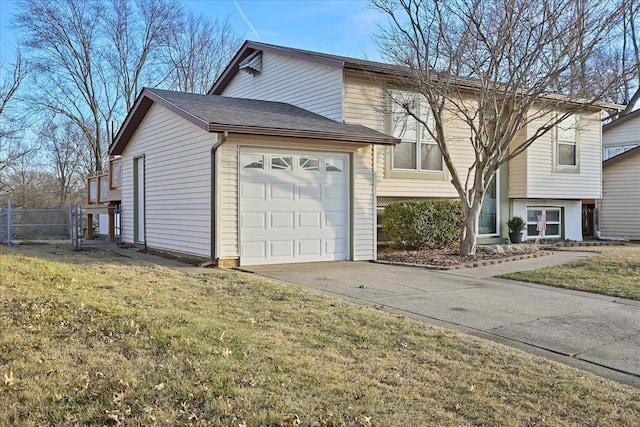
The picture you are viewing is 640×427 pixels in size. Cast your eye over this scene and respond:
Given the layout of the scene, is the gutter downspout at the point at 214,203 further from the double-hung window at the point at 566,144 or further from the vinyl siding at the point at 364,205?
the double-hung window at the point at 566,144

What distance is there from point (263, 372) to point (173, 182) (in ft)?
30.5

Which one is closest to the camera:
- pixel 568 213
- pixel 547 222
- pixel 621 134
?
pixel 547 222

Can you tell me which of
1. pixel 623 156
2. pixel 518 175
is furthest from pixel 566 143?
pixel 623 156

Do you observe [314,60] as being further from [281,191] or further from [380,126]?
[281,191]

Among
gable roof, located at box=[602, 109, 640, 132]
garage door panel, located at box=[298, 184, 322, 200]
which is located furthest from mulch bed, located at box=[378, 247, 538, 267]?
gable roof, located at box=[602, 109, 640, 132]

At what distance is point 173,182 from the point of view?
493 inches

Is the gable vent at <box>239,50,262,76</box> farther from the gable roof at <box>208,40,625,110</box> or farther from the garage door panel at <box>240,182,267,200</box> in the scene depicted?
the garage door panel at <box>240,182,267,200</box>

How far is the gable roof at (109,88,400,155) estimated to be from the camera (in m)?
10.3

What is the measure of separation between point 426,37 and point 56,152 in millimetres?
28709

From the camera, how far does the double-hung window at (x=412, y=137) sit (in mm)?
13727

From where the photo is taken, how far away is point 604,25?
11.3m

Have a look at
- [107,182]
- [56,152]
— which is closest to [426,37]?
[107,182]

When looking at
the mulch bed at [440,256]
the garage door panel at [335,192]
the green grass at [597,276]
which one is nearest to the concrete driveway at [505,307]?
the green grass at [597,276]

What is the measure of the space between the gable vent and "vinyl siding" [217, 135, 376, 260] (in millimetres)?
6079
